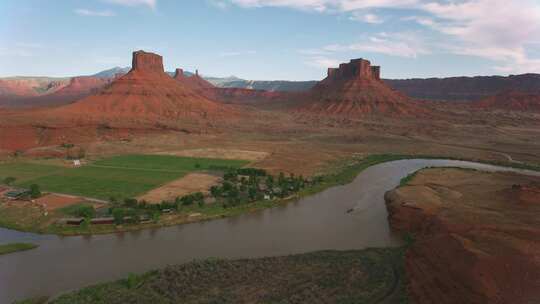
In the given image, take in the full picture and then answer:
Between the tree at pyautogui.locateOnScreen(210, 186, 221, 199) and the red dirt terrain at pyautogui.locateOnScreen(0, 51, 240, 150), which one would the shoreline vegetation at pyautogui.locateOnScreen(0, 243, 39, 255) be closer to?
the tree at pyautogui.locateOnScreen(210, 186, 221, 199)

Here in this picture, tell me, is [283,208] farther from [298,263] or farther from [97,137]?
[97,137]

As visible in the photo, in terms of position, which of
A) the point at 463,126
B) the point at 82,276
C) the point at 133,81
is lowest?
the point at 82,276

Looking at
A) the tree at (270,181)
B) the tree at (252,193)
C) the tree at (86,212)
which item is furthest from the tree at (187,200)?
the tree at (270,181)

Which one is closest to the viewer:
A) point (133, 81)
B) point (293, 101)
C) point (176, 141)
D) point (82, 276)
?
point (82, 276)

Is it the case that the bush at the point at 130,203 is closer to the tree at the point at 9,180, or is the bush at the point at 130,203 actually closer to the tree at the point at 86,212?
the tree at the point at 86,212

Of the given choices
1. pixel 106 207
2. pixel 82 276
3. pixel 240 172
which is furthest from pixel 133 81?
pixel 82 276

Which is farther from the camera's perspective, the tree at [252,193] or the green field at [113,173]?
the green field at [113,173]
